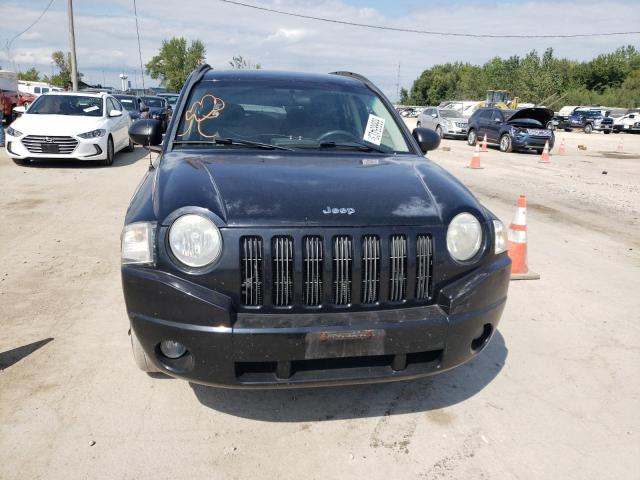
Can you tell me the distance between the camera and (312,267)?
7.95 ft

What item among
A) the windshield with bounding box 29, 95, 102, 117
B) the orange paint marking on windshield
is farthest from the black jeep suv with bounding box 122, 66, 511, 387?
the windshield with bounding box 29, 95, 102, 117

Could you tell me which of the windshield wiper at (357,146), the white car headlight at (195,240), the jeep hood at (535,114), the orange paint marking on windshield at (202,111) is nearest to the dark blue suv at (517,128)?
the jeep hood at (535,114)

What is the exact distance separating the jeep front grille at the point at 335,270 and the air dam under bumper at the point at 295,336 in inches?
2.9

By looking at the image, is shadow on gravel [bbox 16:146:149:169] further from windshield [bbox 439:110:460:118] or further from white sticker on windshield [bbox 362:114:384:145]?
windshield [bbox 439:110:460:118]

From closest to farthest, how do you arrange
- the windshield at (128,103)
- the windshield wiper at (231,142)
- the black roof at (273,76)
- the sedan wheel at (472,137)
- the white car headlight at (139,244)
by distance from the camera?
the white car headlight at (139,244)
the windshield wiper at (231,142)
the black roof at (273,76)
the windshield at (128,103)
the sedan wheel at (472,137)

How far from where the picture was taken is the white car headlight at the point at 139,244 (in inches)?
96.3

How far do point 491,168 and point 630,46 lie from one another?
236 feet

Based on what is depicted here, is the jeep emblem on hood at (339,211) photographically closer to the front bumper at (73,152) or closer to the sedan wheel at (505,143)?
the front bumper at (73,152)

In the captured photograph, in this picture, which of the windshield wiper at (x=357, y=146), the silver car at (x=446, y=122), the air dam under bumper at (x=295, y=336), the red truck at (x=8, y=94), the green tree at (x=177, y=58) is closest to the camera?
the air dam under bumper at (x=295, y=336)

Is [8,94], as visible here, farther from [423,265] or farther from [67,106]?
[423,265]

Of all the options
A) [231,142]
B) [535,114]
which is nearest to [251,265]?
[231,142]

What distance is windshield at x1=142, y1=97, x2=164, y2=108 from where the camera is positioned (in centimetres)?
2588

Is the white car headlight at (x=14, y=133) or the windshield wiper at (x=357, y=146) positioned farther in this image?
the white car headlight at (x=14, y=133)

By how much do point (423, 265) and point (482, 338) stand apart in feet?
1.86
